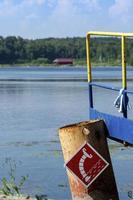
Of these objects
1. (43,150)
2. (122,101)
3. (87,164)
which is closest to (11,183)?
(87,164)

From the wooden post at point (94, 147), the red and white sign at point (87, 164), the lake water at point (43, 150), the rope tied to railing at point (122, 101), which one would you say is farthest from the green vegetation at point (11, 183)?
the rope tied to railing at point (122, 101)

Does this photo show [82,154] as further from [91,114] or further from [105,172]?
[91,114]

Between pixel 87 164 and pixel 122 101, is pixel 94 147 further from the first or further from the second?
pixel 122 101

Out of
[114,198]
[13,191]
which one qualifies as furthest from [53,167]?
[114,198]

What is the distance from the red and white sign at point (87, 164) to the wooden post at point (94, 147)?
0.22 feet

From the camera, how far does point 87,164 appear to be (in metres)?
8.48

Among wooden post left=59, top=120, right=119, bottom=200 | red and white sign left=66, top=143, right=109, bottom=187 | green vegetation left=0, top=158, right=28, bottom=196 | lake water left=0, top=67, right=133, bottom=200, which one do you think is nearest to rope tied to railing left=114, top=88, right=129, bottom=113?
wooden post left=59, top=120, right=119, bottom=200

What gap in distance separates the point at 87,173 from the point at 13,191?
2.35m

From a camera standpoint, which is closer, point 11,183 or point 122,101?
point 122,101

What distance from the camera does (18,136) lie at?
66.4 feet

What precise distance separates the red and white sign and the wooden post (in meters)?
0.07

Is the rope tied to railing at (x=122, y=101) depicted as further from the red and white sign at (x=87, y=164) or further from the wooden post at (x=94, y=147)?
the red and white sign at (x=87, y=164)

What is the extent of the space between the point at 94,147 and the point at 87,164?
0.25 meters

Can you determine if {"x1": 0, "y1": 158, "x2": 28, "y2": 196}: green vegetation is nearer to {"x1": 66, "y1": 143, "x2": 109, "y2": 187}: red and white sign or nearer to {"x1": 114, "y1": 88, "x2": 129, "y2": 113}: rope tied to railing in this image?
{"x1": 66, "y1": 143, "x2": 109, "y2": 187}: red and white sign
